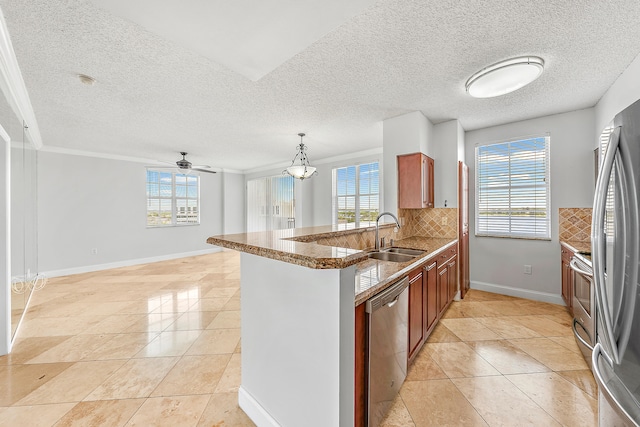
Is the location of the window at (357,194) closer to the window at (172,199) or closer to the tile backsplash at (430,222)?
the tile backsplash at (430,222)

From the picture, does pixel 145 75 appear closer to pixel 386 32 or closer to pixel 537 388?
pixel 386 32

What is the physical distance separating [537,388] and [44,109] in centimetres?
595

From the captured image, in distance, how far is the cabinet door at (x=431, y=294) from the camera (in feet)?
7.57

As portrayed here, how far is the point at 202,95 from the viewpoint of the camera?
283 centimetres

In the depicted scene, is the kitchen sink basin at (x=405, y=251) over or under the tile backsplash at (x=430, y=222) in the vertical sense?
under

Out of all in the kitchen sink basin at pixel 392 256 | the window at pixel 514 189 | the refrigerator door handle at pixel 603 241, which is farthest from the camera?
the window at pixel 514 189

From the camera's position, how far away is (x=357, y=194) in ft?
19.2

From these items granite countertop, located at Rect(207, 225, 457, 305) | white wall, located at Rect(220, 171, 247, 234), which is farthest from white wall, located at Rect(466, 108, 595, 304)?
white wall, located at Rect(220, 171, 247, 234)

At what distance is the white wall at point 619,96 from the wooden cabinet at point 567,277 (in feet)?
4.67

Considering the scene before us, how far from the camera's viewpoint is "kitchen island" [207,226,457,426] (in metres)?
1.14

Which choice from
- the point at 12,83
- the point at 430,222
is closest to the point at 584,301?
the point at 430,222

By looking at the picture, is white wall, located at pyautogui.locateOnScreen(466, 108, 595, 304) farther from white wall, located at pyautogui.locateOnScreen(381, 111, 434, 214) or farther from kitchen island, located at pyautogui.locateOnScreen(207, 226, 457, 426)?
kitchen island, located at pyautogui.locateOnScreen(207, 226, 457, 426)

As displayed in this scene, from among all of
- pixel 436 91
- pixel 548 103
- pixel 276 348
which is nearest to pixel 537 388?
pixel 276 348

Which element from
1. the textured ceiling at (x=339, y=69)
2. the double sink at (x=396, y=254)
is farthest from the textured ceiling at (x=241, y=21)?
the double sink at (x=396, y=254)
